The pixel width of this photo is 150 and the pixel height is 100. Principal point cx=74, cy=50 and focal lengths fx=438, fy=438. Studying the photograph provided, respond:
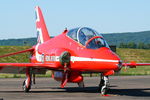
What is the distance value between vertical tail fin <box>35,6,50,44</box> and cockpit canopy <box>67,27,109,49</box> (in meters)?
6.45

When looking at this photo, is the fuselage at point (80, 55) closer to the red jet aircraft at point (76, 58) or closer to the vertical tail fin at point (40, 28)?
the red jet aircraft at point (76, 58)

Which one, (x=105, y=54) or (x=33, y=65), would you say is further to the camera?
(x=33, y=65)

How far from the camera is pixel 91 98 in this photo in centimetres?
1847

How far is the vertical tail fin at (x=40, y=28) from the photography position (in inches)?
1111

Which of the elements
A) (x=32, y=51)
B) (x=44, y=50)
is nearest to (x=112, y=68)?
(x=44, y=50)

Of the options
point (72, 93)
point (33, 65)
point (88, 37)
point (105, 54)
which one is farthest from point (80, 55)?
point (33, 65)

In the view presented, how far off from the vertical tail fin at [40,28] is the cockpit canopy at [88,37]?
6.45 meters

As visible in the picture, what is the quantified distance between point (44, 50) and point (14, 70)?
79.1 inches

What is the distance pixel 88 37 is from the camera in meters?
20.8

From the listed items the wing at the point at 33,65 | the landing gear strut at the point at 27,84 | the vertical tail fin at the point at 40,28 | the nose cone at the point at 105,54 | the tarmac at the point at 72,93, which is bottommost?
the tarmac at the point at 72,93

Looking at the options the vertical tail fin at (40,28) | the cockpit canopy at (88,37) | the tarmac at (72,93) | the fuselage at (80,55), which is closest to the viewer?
the tarmac at (72,93)

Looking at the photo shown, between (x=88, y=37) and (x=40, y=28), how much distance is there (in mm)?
8899

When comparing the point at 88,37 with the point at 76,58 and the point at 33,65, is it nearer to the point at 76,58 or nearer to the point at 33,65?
the point at 76,58

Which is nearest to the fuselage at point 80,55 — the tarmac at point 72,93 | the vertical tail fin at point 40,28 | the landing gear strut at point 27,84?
the landing gear strut at point 27,84
